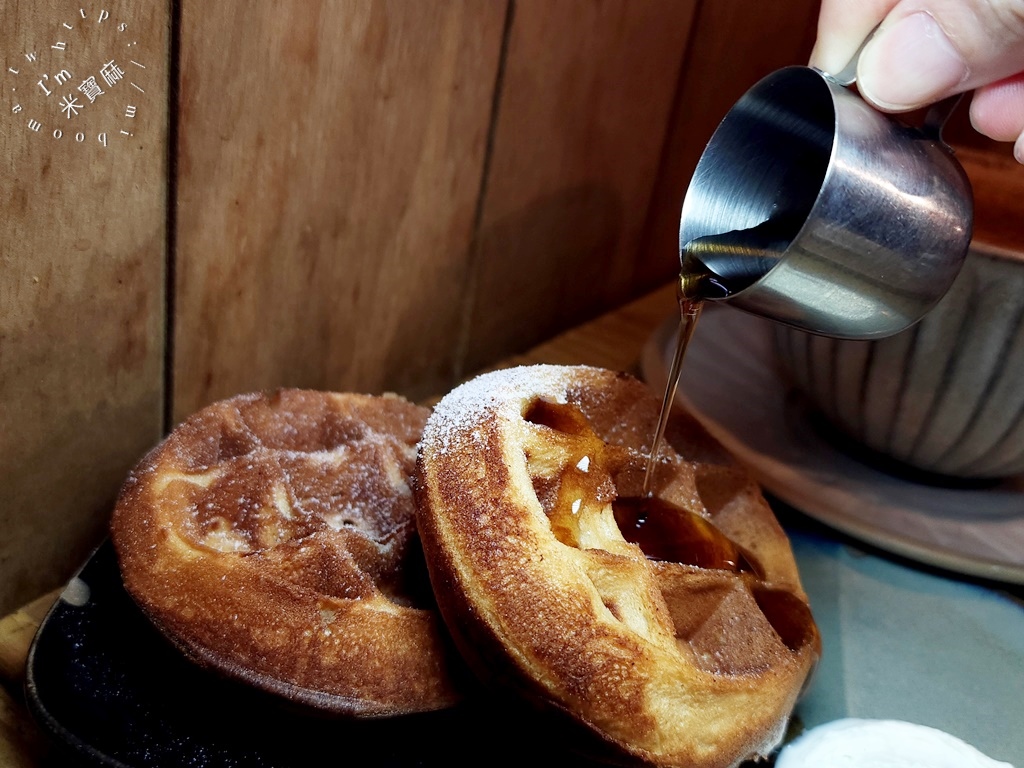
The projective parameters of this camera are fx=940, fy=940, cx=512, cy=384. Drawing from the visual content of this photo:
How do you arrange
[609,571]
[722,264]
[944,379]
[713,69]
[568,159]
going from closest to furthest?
1. [609,571]
2. [722,264]
3. [944,379]
4. [568,159]
5. [713,69]

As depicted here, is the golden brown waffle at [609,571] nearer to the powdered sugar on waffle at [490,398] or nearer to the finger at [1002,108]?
the powdered sugar on waffle at [490,398]

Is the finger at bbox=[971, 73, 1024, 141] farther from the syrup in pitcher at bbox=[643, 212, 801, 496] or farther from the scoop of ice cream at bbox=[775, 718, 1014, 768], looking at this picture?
the scoop of ice cream at bbox=[775, 718, 1014, 768]

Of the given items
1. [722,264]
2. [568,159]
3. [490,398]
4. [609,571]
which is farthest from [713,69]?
[609,571]

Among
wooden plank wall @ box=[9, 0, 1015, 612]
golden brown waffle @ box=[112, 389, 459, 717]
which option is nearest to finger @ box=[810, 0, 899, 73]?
wooden plank wall @ box=[9, 0, 1015, 612]

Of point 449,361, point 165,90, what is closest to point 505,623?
point 165,90

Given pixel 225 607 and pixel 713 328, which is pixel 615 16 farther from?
pixel 225 607

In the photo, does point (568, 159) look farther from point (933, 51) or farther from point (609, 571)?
point (609, 571)
